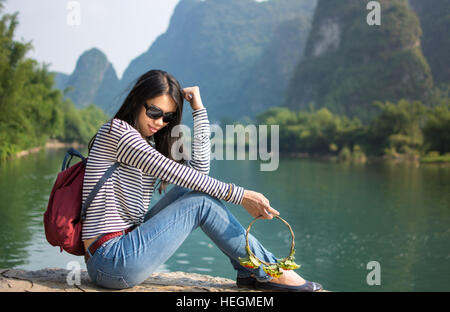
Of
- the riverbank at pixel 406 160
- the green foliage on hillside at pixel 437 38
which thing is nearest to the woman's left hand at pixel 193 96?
the riverbank at pixel 406 160

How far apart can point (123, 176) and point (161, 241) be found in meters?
0.29

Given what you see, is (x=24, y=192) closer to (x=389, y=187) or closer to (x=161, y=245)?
(x=161, y=245)

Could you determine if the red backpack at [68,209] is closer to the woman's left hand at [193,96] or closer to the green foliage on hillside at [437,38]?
the woman's left hand at [193,96]

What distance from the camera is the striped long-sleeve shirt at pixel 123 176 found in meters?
1.80

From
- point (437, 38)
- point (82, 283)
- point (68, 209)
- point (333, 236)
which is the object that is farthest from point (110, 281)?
point (437, 38)

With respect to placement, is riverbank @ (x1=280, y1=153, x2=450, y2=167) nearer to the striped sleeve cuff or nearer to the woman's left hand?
the woman's left hand

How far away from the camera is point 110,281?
1860mm

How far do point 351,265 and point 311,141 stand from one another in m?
32.8

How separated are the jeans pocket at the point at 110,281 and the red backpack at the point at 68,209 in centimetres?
15

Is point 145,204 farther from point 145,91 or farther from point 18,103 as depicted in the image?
point 18,103

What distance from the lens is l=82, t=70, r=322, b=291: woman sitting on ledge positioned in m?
1.81

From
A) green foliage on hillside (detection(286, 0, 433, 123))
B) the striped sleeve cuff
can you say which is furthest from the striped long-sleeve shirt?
green foliage on hillside (detection(286, 0, 433, 123))

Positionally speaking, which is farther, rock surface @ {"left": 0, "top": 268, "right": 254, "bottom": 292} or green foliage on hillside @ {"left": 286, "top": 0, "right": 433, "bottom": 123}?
green foliage on hillside @ {"left": 286, "top": 0, "right": 433, "bottom": 123}

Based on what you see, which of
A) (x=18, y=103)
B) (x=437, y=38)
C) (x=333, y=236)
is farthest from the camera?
(x=437, y=38)
